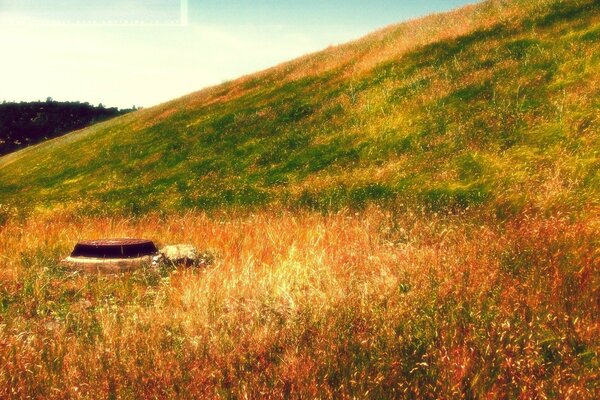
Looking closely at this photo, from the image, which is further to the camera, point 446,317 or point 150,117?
point 150,117

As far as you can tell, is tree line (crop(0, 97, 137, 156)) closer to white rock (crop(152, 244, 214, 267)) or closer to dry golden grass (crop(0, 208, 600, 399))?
white rock (crop(152, 244, 214, 267))

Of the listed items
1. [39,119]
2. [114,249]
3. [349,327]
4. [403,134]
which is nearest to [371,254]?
[349,327]

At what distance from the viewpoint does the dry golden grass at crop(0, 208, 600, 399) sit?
3.11m

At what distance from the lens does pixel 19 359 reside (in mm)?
3533

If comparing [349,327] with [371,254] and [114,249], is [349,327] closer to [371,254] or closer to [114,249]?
[371,254]

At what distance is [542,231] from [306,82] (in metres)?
19.7

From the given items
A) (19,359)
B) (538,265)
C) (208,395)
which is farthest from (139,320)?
(538,265)

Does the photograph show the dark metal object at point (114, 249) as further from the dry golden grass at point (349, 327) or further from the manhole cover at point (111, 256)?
the dry golden grass at point (349, 327)

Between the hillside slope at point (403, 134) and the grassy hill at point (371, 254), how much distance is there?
0.25 feet

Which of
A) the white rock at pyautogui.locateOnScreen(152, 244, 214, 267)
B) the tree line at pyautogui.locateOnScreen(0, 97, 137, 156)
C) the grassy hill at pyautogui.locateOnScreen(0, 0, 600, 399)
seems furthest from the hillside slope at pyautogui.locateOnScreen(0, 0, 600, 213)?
the tree line at pyautogui.locateOnScreen(0, 97, 137, 156)

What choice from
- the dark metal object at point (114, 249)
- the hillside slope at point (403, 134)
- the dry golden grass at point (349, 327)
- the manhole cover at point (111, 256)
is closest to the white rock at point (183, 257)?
the manhole cover at point (111, 256)

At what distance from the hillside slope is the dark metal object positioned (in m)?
3.86

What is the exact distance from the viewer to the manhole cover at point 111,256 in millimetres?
6895

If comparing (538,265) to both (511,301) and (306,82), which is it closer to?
(511,301)
